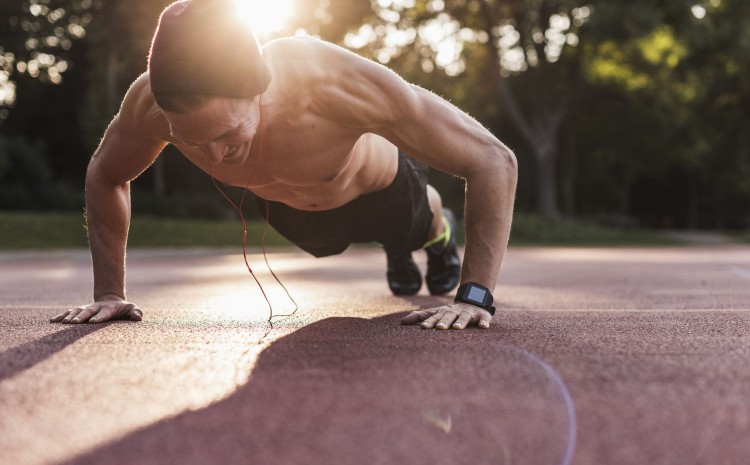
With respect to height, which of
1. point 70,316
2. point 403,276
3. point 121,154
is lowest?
point 403,276

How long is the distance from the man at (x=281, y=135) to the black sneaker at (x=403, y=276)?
1.10m

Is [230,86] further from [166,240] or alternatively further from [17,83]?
[17,83]

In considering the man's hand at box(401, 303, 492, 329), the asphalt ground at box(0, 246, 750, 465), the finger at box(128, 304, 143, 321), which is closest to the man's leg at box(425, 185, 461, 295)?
the asphalt ground at box(0, 246, 750, 465)

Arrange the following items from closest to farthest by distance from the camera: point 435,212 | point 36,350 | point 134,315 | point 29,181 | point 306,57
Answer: point 36,350
point 306,57
point 134,315
point 435,212
point 29,181

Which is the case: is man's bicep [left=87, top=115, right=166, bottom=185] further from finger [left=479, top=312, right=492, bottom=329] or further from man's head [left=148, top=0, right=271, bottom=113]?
finger [left=479, top=312, right=492, bottom=329]

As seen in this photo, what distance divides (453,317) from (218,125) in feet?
2.88

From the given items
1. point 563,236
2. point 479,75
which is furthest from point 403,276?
point 479,75

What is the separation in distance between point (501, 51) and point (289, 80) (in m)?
20.5

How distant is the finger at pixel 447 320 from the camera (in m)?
2.19

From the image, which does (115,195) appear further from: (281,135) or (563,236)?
(563,236)

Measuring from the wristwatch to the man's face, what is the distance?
2.67ft

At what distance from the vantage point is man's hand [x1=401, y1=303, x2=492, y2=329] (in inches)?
87.1

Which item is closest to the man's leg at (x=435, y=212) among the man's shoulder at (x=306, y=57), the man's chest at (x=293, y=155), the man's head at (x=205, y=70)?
the man's chest at (x=293, y=155)

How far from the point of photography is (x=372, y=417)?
1255mm
